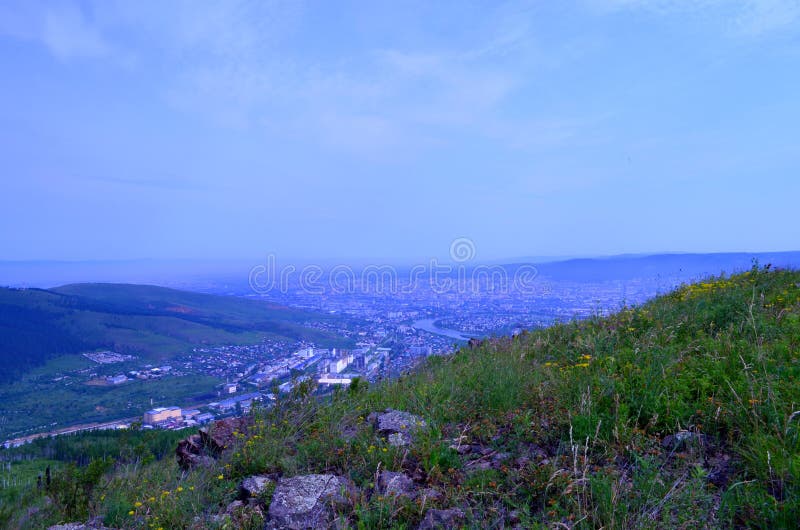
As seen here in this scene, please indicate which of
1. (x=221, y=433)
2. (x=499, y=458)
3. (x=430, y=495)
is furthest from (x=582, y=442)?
(x=221, y=433)

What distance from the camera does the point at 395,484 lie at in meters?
3.26

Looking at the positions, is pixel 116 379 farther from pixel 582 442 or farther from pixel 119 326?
pixel 582 442

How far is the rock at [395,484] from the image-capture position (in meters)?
3.13

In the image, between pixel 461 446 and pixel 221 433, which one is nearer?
pixel 461 446

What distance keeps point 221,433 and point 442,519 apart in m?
3.32

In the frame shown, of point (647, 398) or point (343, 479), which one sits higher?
point (647, 398)

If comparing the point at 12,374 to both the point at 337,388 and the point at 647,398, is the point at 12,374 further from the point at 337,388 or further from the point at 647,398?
the point at 647,398

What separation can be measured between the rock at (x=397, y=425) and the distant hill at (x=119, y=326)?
4375 cm

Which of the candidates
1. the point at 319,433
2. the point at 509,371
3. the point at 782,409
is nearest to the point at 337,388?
the point at 319,433

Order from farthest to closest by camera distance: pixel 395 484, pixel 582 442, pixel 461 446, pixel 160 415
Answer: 1. pixel 160 415
2. pixel 461 446
3. pixel 582 442
4. pixel 395 484

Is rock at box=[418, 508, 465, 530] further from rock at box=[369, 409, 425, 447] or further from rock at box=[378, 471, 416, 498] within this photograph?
rock at box=[369, 409, 425, 447]

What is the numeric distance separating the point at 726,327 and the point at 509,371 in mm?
3201

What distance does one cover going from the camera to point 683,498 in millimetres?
2535

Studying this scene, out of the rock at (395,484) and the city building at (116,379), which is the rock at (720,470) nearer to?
the rock at (395,484)
